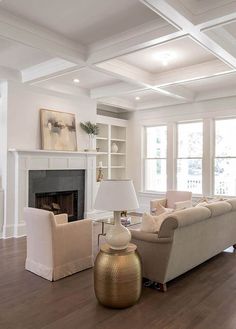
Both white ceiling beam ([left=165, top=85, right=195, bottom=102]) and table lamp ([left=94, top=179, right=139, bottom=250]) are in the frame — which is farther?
white ceiling beam ([left=165, top=85, right=195, bottom=102])

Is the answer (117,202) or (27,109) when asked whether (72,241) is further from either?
(27,109)

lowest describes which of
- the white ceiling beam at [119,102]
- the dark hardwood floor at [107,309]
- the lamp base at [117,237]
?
the dark hardwood floor at [107,309]

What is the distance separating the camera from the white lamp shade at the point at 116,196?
2771 mm

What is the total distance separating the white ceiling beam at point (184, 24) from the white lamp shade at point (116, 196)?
67.4 inches

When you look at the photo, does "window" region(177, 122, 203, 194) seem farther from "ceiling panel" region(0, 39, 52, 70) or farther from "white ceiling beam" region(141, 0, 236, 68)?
"ceiling panel" region(0, 39, 52, 70)

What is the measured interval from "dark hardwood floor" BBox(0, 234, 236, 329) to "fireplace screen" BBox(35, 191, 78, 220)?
2.39 m

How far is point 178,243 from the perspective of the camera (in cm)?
324

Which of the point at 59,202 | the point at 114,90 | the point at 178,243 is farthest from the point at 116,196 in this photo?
the point at 59,202

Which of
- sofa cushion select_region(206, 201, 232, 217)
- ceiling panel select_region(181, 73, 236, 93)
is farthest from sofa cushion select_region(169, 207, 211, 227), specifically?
ceiling panel select_region(181, 73, 236, 93)

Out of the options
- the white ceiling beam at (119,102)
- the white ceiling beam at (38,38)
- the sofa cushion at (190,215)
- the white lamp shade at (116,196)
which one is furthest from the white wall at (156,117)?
the white lamp shade at (116,196)

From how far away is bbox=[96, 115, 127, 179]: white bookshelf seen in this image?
7930mm

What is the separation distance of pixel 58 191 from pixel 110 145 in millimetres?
2362

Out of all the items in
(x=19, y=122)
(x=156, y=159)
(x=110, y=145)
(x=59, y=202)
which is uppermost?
(x=19, y=122)

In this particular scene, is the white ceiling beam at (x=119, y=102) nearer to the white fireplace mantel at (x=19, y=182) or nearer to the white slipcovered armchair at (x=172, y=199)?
the white fireplace mantel at (x=19, y=182)
